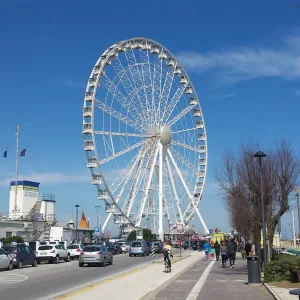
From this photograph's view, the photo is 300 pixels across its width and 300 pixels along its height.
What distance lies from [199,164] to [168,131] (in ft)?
33.4

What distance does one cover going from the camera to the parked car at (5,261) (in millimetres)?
31184

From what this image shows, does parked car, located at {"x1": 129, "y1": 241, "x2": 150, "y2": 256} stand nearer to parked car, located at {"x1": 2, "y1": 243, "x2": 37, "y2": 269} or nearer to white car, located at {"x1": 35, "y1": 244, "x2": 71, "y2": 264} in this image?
white car, located at {"x1": 35, "y1": 244, "x2": 71, "y2": 264}

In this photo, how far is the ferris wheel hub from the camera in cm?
5394

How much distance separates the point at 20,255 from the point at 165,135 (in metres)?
24.2

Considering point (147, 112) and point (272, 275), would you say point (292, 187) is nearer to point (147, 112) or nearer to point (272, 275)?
point (272, 275)

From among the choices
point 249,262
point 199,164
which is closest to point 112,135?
point 199,164

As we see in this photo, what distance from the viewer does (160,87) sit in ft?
180

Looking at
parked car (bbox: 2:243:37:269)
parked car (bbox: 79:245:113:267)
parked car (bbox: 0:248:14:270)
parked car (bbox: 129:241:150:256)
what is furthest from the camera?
parked car (bbox: 129:241:150:256)

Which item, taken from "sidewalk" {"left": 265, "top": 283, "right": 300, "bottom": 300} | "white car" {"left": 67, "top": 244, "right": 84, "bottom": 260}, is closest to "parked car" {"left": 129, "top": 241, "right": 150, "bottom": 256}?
"white car" {"left": 67, "top": 244, "right": 84, "bottom": 260}

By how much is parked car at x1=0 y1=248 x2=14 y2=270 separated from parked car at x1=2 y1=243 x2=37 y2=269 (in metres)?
0.53

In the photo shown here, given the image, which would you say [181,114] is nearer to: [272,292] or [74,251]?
[74,251]

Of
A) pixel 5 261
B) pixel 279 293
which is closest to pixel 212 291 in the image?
pixel 279 293

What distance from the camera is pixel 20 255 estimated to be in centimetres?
3409

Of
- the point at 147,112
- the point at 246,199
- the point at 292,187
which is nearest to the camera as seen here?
the point at 292,187
